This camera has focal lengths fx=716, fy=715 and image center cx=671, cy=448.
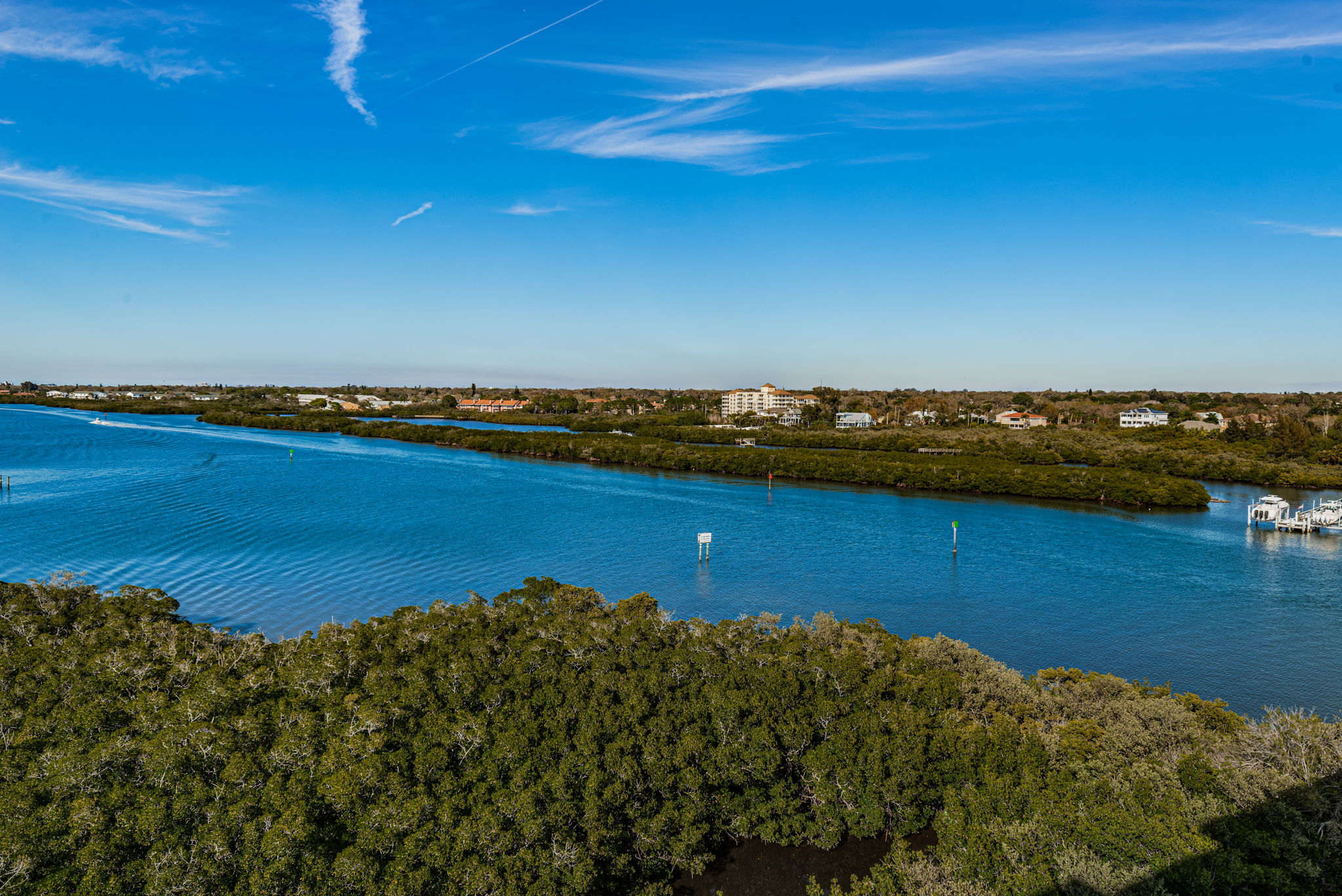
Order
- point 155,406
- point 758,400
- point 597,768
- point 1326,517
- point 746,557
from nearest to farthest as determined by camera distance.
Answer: point 597,768 → point 746,557 → point 1326,517 → point 155,406 → point 758,400

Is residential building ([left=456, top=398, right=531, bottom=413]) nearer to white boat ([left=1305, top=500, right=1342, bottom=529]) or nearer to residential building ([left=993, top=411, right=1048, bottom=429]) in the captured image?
residential building ([left=993, top=411, right=1048, bottom=429])

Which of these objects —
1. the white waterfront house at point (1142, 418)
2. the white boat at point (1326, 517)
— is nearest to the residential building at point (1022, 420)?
the white waterfront house at point (1142, 418)

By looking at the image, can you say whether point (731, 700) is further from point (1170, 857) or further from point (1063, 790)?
point (1170, 857)

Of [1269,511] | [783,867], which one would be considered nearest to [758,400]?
[1269,511]

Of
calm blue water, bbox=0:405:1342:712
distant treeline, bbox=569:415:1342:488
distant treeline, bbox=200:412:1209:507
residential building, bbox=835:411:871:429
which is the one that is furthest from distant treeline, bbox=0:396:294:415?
residential building, bbox=835:411:871:429

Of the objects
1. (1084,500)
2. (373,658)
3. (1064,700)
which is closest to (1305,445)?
(1084,500)

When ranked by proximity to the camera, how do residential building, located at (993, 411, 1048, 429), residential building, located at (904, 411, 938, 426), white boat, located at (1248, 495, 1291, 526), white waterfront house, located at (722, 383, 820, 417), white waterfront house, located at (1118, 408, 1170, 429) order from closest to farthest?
white boat, located at (1248, 495, 1291, 526) < white waterfront house, located at (1118, 408, 1170, 429) < residential building, located at (993, 411, 1048, 429) < residential building, located at (904, 411, 938, 426) < white waterfront house, located at (722, 383, 820, 417)

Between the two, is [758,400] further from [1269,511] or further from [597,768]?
[597,768]
